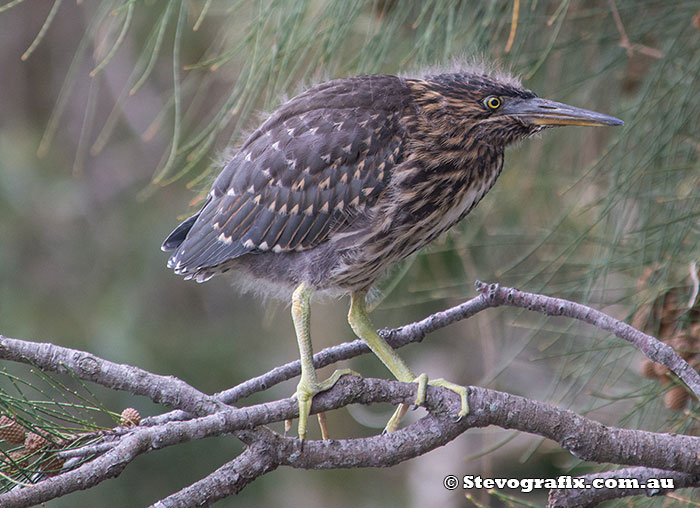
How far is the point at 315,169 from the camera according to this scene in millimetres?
1948

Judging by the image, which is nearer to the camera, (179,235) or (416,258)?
(179,235)

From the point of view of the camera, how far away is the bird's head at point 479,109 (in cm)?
195

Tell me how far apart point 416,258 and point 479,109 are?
74 centimetres

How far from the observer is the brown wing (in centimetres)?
191

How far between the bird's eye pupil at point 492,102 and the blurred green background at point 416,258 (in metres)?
0.16

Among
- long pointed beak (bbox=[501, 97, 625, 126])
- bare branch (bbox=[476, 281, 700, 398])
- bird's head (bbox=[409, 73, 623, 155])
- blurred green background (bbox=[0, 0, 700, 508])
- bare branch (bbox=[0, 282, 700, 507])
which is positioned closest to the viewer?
bare branch (bbox=[0, 282, 700, 507])

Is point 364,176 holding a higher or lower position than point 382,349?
higher

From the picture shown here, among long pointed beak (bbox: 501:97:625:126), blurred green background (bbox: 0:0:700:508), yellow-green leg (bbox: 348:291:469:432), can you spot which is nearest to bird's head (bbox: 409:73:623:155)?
long pointed beak (bbox: 501:97:625:126)

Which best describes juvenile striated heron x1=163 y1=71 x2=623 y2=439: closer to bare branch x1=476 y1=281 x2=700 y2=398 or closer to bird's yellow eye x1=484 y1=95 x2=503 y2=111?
bird's yellow eye x1=484 y1=95 x2=503 y2=111

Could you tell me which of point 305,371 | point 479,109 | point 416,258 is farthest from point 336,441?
point 416,258

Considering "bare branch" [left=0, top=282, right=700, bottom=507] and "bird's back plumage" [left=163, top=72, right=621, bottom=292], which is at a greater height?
"bird's back plumage" [left=163, top=72, right=621, bottom=292]

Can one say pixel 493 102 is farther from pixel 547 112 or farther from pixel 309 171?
pixel 309 171

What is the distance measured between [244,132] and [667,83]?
3.70 feet

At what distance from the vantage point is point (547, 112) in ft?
6.29
